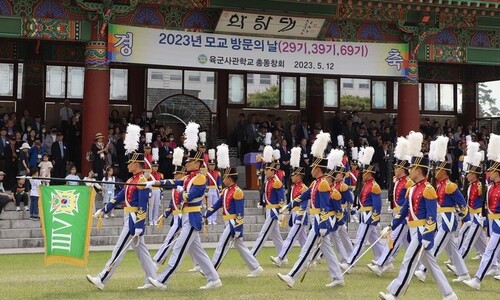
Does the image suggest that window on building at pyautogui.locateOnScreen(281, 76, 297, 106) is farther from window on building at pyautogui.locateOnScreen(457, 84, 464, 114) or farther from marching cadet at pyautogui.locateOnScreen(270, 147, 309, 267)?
marching cadet at pyautogui.locateOnScreen(270, 147, 309, 267)

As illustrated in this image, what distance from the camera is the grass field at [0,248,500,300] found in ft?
38.5

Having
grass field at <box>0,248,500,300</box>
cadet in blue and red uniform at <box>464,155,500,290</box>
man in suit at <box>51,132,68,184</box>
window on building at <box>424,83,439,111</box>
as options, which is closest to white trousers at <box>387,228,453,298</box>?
grass field at <box>0,248,500,300</box>

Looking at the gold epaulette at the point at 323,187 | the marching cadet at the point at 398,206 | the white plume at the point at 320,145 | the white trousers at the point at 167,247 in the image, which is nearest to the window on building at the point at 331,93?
the marching cadet at the point at 398,206

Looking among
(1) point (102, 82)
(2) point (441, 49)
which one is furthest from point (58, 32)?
(2) point (441, 49)

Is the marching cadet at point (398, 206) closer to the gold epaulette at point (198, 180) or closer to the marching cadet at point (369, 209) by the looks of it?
the marching cadet at point (369, 209)

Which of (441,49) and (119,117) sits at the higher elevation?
(441,49)

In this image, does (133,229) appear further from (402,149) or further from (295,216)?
(402,149)

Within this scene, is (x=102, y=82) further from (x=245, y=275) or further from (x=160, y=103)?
(x=245, y=275)

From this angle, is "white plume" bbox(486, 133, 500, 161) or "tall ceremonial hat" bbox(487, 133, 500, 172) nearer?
"tall ceremonial hat" bbox(487, 133, 500, 172)

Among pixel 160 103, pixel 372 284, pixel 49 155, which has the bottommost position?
pixel 372 284

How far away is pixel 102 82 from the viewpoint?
73.9 ft

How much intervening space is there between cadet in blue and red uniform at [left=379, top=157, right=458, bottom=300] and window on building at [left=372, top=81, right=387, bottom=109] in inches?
788

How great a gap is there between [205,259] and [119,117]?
14.9 metres

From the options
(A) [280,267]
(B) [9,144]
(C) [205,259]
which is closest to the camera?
(C) [205,259]
